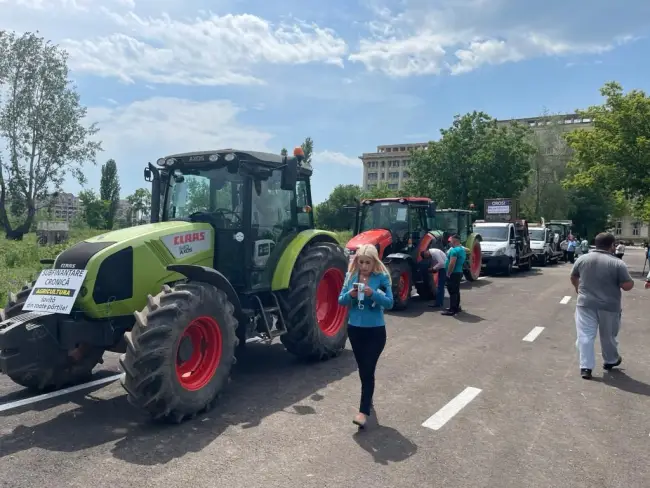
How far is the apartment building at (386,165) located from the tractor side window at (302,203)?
139591 mm

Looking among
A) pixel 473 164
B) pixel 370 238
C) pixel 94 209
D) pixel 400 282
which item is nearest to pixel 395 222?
pixel 370 238

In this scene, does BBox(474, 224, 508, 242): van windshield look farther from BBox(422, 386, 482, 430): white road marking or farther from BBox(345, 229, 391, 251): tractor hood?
BBox(422, 386, 482, 430): white road marking

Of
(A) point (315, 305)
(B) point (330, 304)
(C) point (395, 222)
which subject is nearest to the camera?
(A) point (315, 305)

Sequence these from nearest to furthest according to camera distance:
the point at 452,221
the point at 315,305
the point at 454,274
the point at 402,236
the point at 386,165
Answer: the point at 315,305 → the point at 454,274 → the point at 402,236 → the point at 452,221 → the point at 386,165

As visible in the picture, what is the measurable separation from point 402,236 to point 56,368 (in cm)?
873

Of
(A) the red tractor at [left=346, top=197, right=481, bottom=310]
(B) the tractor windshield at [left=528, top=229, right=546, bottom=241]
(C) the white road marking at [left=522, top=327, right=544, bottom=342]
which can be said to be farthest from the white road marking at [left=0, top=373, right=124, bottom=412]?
(B) the tractor windshield at [left=528, top=229, right=546, bottom=241]

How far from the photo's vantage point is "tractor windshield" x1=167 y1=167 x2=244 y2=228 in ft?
20.6

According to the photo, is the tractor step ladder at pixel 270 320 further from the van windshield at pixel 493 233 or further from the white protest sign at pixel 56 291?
the van windshield at pixel 493 233

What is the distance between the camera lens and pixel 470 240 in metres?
17.6

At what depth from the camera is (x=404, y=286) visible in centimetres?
1203

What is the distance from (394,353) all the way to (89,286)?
444 centimetres

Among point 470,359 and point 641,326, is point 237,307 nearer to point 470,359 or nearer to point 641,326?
point 470,359

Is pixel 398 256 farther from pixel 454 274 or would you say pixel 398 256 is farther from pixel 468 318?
pixel 468 318

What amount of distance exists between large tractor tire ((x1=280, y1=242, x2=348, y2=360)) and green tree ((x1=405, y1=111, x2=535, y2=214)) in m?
31.6
